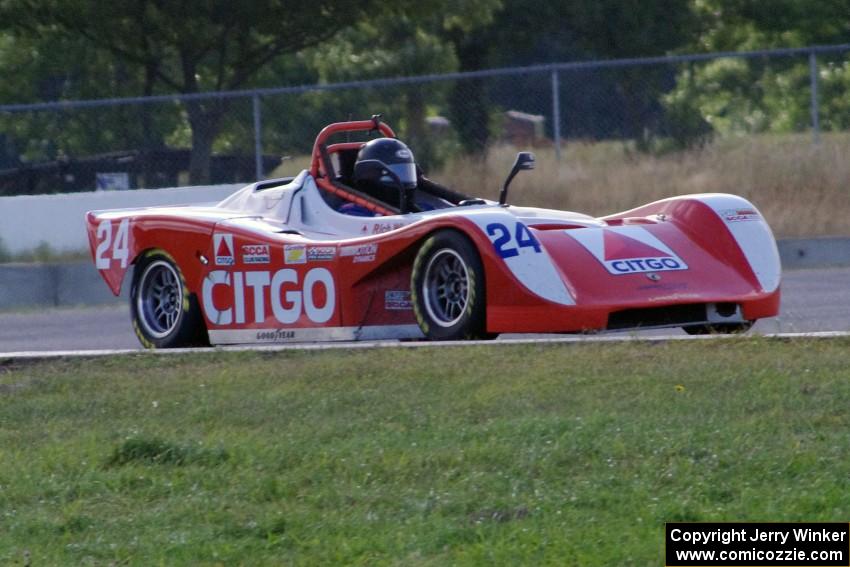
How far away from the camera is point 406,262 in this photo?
900cm

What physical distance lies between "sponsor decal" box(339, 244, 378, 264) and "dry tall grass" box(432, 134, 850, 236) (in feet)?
29.3

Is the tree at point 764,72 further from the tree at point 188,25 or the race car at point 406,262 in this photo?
the race car at point 406,262

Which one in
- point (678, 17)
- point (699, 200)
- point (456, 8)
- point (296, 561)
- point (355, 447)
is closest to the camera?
point (296, 561)

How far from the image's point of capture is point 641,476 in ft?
16.9

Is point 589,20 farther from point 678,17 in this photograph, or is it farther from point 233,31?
point 233,31

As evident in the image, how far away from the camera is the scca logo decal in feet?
30.4

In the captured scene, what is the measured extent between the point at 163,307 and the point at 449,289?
2.48 m

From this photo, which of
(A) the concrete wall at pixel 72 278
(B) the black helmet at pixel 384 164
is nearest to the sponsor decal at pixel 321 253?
(B) the black helmet at pixel 384 164

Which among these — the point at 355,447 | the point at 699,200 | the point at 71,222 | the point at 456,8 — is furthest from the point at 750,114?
the point at 355,447

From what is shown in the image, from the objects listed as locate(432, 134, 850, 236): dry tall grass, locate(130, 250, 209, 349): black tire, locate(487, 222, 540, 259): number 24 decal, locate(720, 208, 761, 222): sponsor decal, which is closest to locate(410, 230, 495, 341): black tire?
→ locate(487, 222, 540, 259): number 24 decal

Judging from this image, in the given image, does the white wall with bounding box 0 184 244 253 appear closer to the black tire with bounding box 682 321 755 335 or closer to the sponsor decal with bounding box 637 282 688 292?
the black tire with bounding box 682 321 755 335

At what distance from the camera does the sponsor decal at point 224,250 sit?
980 centimetres

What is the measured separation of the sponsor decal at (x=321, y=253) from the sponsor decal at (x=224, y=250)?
2.20 ft

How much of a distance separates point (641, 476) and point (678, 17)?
28.3 metres
